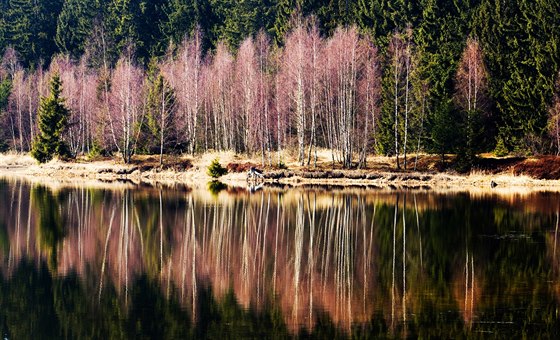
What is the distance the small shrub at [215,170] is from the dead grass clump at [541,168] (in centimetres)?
1995

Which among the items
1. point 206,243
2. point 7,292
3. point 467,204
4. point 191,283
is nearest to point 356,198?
point 467,204

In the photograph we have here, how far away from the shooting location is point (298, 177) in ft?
181

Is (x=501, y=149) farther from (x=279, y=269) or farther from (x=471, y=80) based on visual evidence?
(x=279, y=269)

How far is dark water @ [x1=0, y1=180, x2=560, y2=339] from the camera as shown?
16.4 metres

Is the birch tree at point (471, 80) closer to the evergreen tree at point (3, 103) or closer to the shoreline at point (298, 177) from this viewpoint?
the shoreline at point (298, 177)

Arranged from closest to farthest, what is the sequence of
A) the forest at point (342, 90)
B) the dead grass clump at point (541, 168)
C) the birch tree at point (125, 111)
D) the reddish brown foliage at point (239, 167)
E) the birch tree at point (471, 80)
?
1. the dead grass clump at point (541, 168)
2. the forest at point (342, 90)
3. the birch tree at point (471, 80)
4. the reddish brown foliage at point (239, 167)
5. the birch tree at point (125, 111)

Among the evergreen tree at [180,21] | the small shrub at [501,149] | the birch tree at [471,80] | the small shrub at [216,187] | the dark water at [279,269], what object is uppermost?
the evergreen tree at [180,21]

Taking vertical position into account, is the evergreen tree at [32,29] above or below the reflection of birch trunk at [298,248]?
above

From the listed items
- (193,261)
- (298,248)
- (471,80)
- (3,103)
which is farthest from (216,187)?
(3,103)

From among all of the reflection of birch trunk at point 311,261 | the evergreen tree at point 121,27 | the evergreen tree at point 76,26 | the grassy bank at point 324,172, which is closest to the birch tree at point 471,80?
the grassy bank at point 324,172

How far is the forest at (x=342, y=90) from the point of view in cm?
5625

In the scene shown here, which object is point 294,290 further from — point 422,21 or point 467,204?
point 422,21

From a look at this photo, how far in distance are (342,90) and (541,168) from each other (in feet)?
47.7

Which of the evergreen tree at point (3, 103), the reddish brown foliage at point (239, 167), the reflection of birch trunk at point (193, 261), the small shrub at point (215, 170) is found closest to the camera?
the reflection of birch trunk at point (193, 261)
